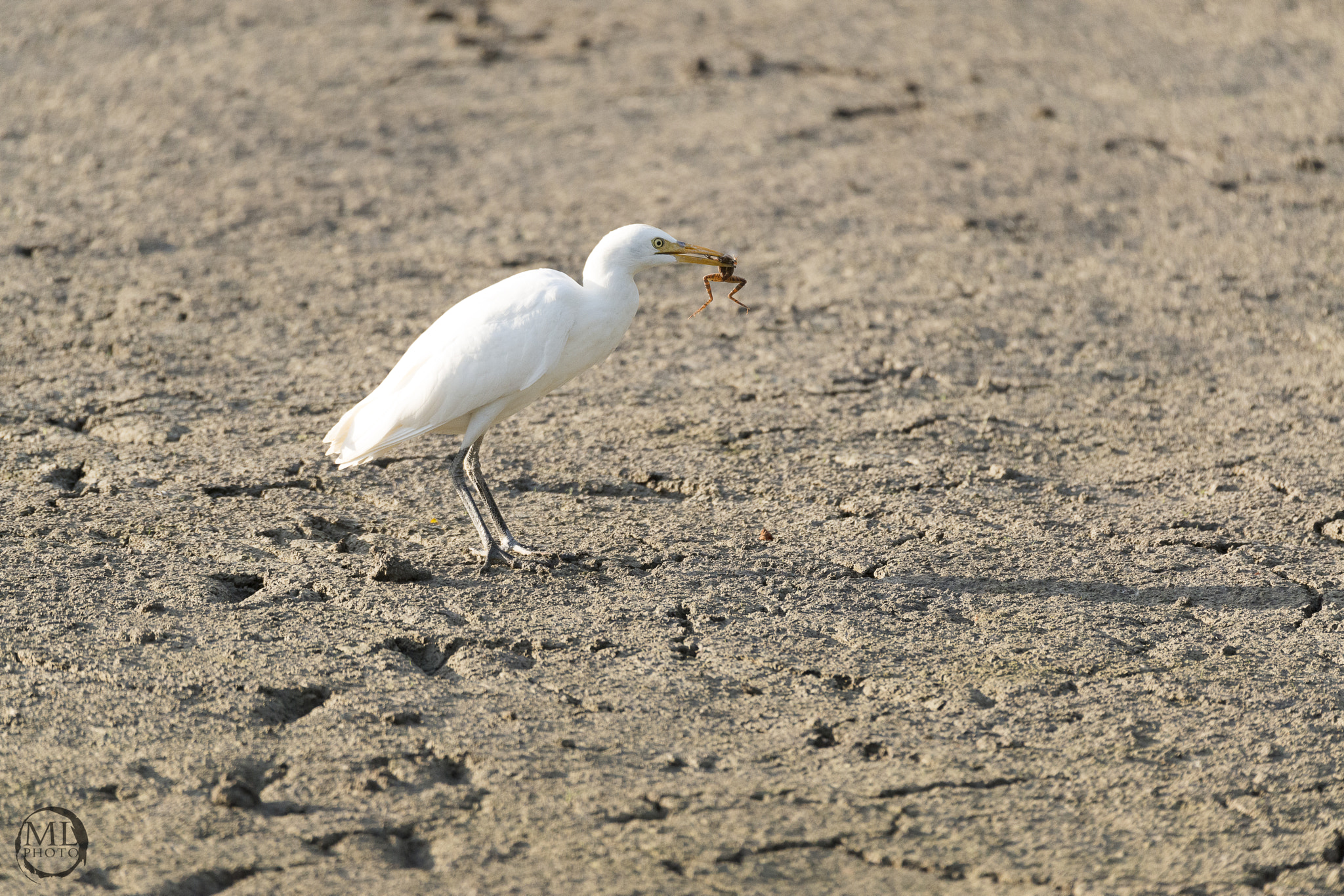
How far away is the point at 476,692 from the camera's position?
318 centimetres

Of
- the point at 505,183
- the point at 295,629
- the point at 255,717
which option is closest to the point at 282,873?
the point at 255,717

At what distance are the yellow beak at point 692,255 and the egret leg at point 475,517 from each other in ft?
2.77

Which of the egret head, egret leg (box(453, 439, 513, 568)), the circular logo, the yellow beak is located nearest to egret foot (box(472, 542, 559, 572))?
egret leg (box(453, 439, 513, 568))

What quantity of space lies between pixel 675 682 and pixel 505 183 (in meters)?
4.11

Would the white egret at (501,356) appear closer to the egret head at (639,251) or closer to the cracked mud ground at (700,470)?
the egret head at (639,251)

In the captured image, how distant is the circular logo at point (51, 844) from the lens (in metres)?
2.55

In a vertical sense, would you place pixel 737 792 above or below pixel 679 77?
below

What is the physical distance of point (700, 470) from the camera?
438 centimetres

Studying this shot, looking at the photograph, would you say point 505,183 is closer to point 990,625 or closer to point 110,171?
point 110,171

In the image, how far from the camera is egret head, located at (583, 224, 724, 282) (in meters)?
3.85

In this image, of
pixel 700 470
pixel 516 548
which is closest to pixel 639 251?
pixel 700 470

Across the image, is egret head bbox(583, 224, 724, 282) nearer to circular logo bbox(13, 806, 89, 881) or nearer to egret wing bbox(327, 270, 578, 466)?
egret wing bbox(327, 270, 578, 466)

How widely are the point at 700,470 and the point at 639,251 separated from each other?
34.5 inches

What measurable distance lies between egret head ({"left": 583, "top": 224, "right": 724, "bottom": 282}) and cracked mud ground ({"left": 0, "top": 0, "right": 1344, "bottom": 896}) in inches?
31.4
